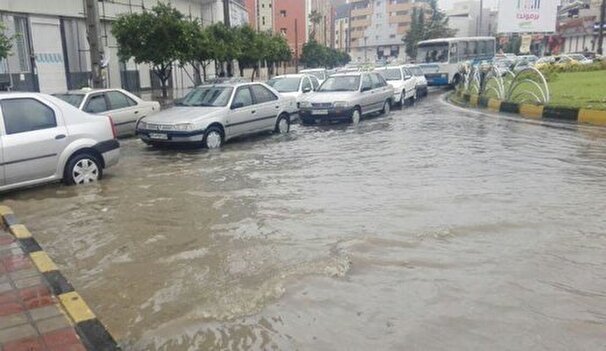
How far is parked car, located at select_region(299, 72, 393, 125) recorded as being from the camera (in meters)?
15.7

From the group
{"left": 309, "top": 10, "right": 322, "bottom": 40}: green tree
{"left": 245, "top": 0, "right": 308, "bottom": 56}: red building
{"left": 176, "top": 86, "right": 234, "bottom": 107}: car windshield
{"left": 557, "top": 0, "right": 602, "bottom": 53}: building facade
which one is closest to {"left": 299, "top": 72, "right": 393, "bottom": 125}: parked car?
{"left": 176, "top": 86, "right": 234, "bottom": 107}: car windshield

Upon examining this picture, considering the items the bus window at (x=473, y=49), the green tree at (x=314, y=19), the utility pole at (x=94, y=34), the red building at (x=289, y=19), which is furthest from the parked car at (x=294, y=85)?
the green tree at (x=314, y=19)

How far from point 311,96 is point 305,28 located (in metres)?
83.6

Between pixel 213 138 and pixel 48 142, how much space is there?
450 cm

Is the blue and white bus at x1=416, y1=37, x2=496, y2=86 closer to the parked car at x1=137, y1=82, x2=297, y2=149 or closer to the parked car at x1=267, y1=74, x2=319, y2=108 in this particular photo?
the parked car at x1=267, y1=74, x2=319, y2=108

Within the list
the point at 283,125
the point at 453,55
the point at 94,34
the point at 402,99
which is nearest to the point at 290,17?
the point at 453,55

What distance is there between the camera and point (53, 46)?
24.3 m

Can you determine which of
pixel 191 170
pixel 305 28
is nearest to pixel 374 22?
pixel 305 28

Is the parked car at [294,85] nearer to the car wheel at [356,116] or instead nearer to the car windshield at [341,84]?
the car windshield at [341,84]

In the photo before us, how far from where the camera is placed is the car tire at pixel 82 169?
27.1 ft

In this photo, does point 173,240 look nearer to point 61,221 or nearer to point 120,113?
point 61,221

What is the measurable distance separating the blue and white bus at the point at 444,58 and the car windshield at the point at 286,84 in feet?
45.3

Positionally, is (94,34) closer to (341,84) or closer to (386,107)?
(341,84)

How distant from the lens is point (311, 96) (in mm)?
16312
